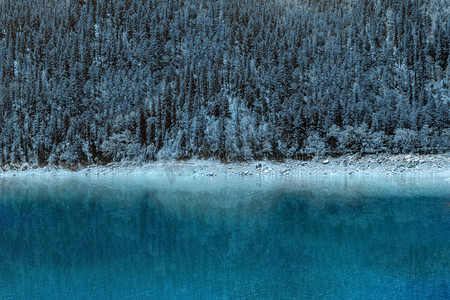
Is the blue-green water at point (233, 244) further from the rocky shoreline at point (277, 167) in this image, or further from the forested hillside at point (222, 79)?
the forested hillside at point (222, 79)

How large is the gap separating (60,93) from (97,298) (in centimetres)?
9248

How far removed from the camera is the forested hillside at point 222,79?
262 ft

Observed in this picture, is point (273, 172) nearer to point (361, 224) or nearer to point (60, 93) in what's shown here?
point (361, 224)

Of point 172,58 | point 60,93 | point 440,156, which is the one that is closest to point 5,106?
point 60,93

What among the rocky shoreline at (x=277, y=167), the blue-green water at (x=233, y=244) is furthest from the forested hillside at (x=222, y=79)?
the blue-green water at (x=233, y=244)

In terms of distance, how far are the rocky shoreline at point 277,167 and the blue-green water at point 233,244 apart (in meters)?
15.3

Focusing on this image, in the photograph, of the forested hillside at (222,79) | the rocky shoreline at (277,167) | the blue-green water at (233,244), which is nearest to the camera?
the blue-green water at (233,244)

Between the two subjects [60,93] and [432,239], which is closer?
[432,239]

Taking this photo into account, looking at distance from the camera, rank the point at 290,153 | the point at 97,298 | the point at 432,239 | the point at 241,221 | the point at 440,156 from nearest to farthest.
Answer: the point at 97,298
the point at 432,239
the point at 241,221
the point at 440,156
the point at 290,153

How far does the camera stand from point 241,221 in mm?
31766

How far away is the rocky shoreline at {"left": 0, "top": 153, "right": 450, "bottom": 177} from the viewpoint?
63.8 metres

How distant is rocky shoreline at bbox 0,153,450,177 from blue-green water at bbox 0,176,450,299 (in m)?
15.3

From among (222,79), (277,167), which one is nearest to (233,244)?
(277,167)

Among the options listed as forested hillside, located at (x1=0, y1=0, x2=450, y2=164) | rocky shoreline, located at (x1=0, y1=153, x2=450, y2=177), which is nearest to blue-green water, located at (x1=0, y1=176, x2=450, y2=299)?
rocky shoreline, located at (x1=0, y1=153, x2=450, y2=177)
